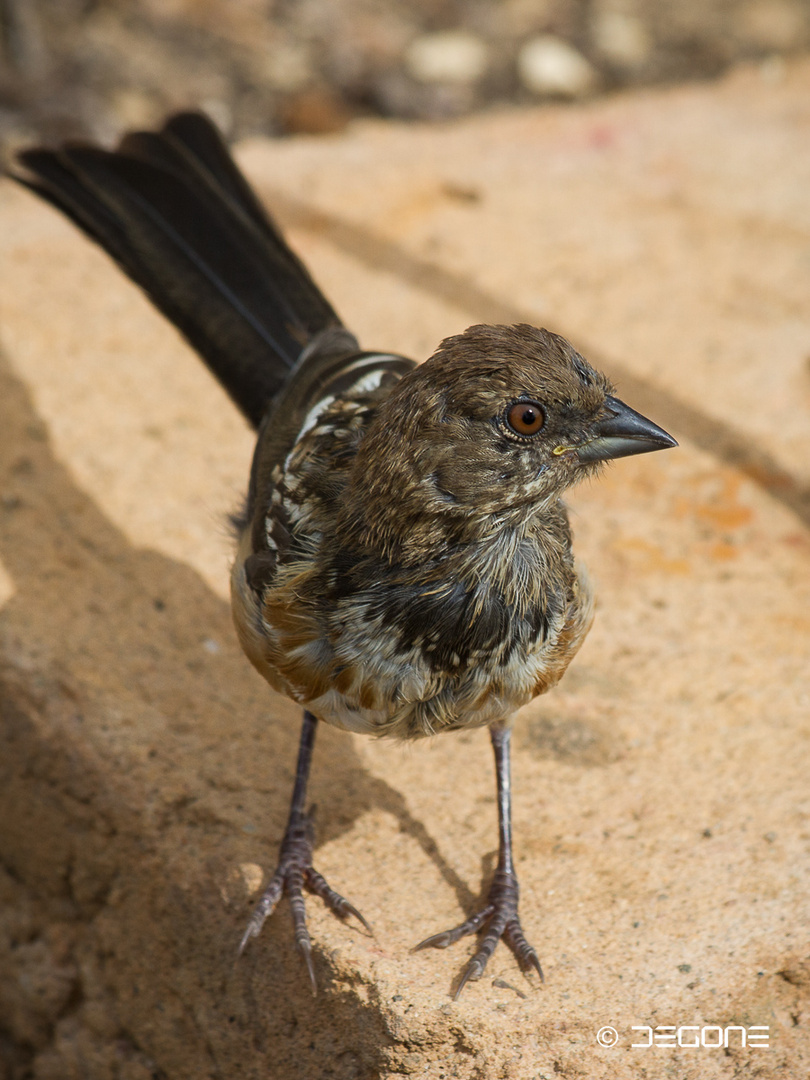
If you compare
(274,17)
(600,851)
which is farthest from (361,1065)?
(274,17)

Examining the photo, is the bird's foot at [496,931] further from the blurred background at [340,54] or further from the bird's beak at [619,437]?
the blurred background at [340,54]

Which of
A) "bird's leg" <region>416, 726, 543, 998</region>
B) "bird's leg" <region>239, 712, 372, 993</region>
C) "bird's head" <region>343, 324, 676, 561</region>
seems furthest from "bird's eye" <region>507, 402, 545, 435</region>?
"bird's leg" <region>239, 712, 372, 993</region>

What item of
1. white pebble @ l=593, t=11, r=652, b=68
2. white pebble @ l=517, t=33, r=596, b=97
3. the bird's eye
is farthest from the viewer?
white pebble @ l=593, t=11, r=652, b=68

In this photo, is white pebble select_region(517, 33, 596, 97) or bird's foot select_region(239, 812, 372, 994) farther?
white pebble select_region(517, 33, 596, 97)

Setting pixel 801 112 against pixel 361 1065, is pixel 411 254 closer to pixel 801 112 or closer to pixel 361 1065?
pixel 801 112

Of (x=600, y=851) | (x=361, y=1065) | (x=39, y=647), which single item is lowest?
(x=361, y=1065)

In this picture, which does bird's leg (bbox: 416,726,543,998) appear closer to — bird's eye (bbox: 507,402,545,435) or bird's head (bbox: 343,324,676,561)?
bird's head (bbox: 343,324,676,561)


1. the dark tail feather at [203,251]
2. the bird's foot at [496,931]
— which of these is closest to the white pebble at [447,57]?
the dark tail feather at [203,251]
